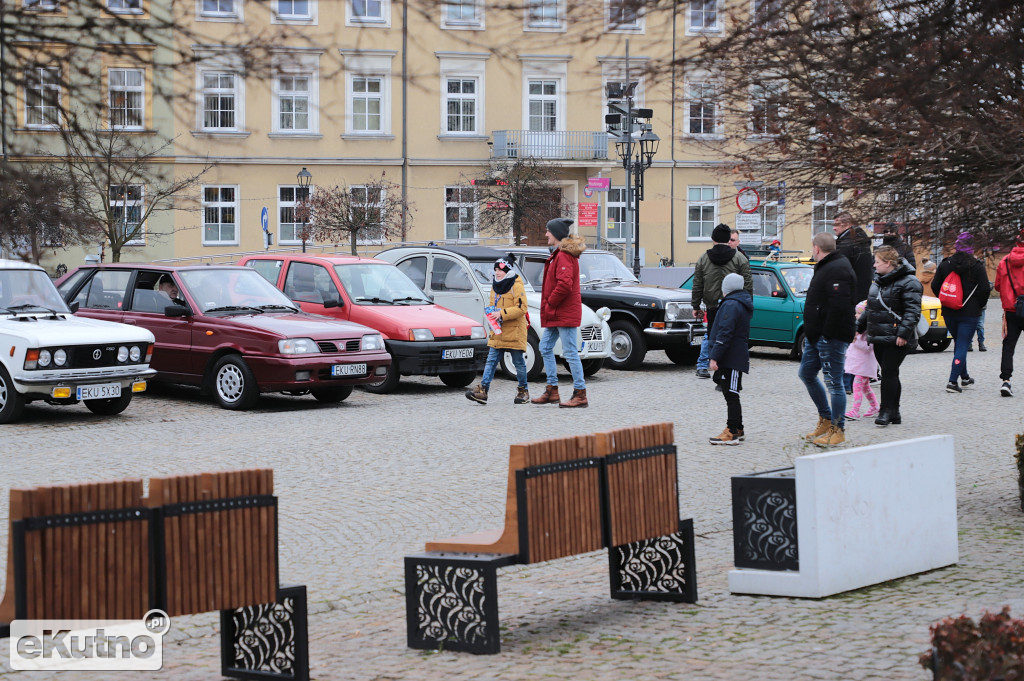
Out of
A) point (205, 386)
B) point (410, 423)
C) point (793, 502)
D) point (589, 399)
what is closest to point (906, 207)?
point (793, 502)

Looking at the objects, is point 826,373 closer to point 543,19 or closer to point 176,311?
point 543,19

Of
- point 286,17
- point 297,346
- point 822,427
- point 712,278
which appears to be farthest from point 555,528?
point 712,278

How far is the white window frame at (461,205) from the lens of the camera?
2059 inches

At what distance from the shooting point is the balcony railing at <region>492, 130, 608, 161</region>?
5278 centimetres

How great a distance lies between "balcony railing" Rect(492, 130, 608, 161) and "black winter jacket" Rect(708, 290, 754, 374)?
130ft

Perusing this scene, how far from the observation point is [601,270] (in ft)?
73.3

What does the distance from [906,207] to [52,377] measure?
899 cm

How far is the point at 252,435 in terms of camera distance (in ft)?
44.0

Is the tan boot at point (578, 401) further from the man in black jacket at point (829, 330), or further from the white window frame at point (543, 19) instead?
the white window frame at point (543, 19)

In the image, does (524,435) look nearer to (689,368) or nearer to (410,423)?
(410,423)

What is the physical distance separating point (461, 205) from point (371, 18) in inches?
1890

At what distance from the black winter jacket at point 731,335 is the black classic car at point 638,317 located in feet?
26.1

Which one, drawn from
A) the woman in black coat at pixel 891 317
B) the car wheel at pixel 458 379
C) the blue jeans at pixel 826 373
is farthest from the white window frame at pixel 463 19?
the car wheel at pixel 458 379

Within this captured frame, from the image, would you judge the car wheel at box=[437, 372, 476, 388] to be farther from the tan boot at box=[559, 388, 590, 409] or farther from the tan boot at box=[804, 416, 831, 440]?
the tan boot at box=[804, 416, 831, 440]
